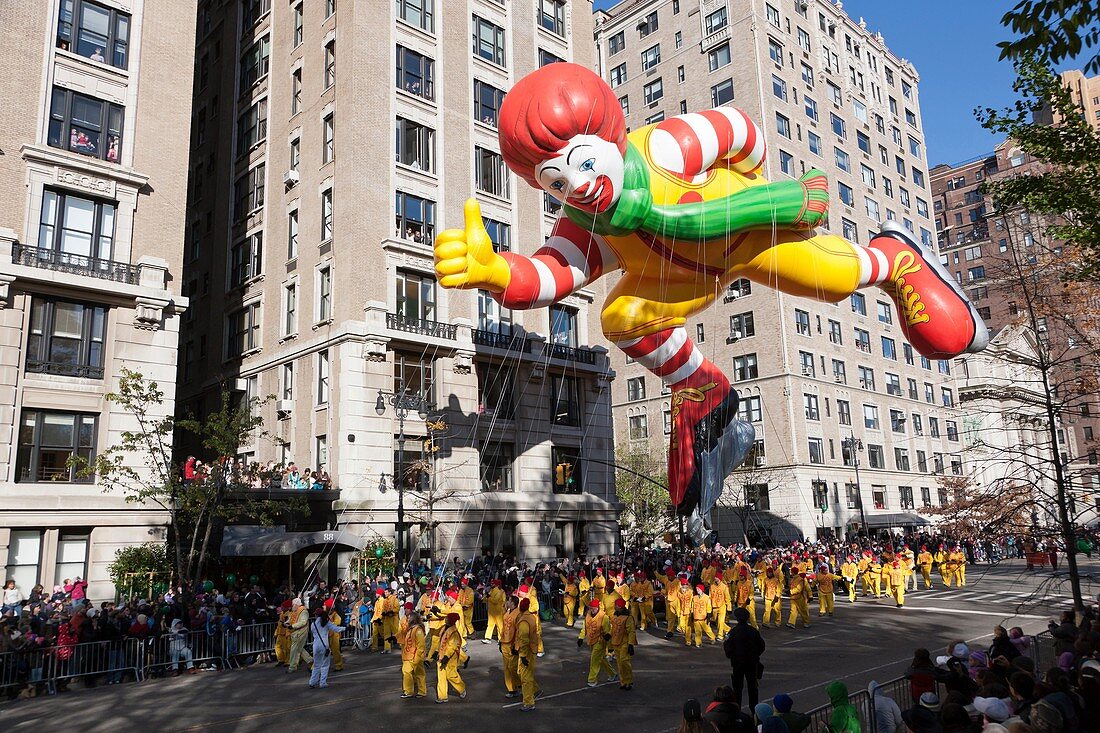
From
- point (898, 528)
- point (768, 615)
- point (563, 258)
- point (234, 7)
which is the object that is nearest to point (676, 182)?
point (563, 258)

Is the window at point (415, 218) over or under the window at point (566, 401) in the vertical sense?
over

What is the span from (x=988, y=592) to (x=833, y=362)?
26.2 meters

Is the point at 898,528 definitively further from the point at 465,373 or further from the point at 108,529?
the point at 108,529

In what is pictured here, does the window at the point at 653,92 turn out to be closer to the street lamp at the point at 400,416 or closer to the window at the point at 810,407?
the window at the point at 810,407

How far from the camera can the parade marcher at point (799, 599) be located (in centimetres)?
2139

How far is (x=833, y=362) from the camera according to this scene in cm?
5372

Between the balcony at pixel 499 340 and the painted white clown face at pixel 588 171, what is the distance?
1974 centimetres

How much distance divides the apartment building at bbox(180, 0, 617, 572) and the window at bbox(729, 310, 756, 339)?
18203 mm

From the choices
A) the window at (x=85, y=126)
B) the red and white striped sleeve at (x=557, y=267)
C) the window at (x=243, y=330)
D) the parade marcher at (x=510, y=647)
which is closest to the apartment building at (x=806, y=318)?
the window at (x=243, y=330)

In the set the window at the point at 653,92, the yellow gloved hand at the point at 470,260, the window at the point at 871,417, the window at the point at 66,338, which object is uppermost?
the window at the point at 653,92

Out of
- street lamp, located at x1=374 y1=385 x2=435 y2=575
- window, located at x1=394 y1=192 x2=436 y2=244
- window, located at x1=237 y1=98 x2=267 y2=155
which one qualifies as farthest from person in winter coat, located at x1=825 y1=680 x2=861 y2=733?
window, located at x1=237 y1=98 x2=267 y2=155

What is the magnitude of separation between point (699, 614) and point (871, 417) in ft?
136

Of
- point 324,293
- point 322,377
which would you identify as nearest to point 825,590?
point 322,377

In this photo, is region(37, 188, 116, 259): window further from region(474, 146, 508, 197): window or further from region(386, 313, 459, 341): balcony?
region(474, 146, 508, 197): window
